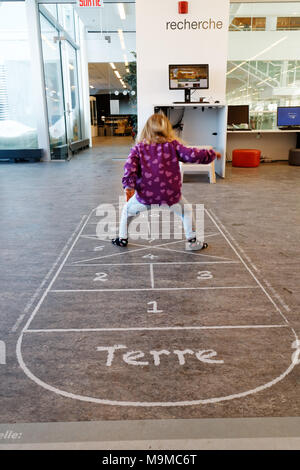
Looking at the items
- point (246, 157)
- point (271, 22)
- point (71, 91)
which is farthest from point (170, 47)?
point (71, 91)

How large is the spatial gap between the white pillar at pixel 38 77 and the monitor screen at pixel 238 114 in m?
4.49

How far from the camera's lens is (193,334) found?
2.08 metres

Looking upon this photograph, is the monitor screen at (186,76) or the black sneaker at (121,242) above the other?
the monitor screen at (186,76)

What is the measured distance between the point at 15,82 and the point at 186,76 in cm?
485

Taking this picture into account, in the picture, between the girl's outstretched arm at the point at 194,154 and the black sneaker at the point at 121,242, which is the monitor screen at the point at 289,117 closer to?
the girl's outstretched arm at the point at 194,154

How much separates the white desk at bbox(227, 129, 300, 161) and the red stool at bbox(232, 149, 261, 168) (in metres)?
0.95

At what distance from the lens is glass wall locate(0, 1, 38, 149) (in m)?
9.31

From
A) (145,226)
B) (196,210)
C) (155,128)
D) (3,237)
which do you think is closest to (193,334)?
(155,128)

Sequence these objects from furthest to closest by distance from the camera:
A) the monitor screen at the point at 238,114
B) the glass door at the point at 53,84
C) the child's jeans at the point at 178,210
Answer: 1. the glass door at the point at 53,84
2. the monitor screen at the point at 238,114
3. the child's jeans at the point at 178,210

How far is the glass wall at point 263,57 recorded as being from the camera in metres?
9.09

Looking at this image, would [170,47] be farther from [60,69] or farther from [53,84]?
[60,69]

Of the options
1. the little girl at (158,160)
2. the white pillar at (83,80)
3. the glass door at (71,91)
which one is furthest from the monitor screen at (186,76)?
the white pillar at (83,80)
